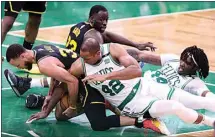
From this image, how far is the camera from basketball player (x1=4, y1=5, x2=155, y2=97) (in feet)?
28.0

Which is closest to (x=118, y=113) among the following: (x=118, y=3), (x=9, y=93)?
(x=9, y=93)

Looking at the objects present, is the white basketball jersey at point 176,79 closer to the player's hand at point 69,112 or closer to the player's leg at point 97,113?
the player's leg at point 97,113

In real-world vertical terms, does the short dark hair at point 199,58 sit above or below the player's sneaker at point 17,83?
above

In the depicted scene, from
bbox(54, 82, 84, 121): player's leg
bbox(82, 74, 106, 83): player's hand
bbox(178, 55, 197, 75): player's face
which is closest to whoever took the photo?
bbox(82, 74, 106, 83): player's hand

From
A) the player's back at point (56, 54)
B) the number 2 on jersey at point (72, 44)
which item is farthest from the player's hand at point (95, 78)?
the number 2 on jersey at point (72, 44)

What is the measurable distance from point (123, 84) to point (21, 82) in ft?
5.71

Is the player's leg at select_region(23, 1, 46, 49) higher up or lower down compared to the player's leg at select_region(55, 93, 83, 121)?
higher up

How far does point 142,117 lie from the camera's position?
7508 millimetres

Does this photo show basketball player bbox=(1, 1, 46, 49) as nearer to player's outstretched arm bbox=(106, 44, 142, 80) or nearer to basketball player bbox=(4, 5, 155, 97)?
basketball player bbox=(4, 5, 155, 97)

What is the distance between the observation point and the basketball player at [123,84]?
7.27 meters

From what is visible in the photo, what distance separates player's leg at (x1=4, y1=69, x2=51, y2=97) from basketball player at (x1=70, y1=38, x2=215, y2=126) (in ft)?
4.57

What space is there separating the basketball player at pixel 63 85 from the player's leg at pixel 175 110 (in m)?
0.19

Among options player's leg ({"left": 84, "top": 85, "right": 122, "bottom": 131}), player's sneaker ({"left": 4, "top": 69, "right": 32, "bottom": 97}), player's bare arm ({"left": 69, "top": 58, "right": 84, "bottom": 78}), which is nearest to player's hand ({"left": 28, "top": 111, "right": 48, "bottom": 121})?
player's leg ({"left": 84, "top": 85, "right": 122, "bottom": 131})

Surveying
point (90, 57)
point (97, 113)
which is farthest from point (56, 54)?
point (97, 113)
